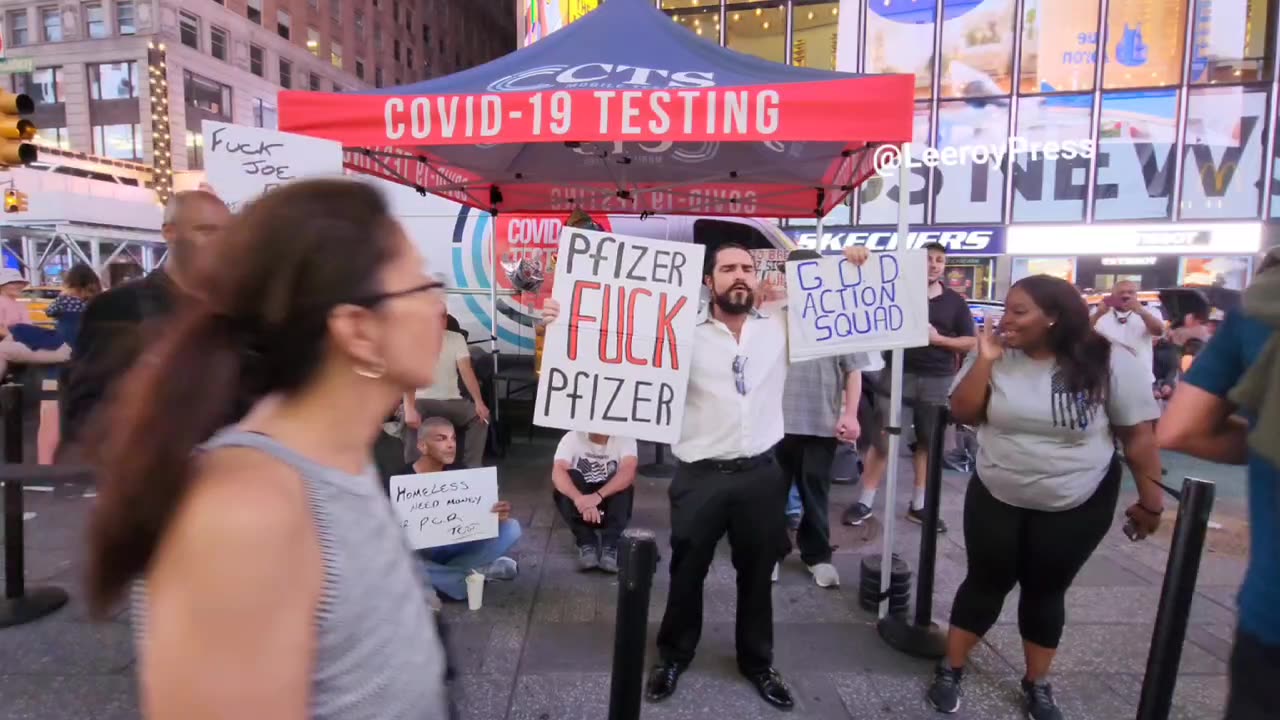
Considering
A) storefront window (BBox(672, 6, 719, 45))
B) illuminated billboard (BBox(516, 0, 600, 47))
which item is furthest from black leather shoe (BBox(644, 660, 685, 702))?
storefront window (BBox(672, 6, 719, 45))

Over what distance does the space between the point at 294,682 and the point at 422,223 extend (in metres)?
8.98

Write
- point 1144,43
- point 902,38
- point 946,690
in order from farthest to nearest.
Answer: point 902,38
point 1144,43
point 946,690

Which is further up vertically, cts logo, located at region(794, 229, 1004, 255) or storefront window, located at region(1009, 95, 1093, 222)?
storefront window, located at region(1009, 95, 1093, 222)

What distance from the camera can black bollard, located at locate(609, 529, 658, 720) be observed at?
2.02 metres

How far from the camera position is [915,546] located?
4945mm

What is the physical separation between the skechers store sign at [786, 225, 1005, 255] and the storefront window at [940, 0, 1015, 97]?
364 cm

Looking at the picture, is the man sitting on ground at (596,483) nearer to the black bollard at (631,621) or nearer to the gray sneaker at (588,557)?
the gray sneaker at (588,557)

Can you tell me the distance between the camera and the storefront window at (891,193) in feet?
61.6

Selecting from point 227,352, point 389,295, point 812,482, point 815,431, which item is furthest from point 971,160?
point 227,352

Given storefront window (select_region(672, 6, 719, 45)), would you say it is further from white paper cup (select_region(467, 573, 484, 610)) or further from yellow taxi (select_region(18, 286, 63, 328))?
white paper cup (select_region(467, 573, 484, 610))

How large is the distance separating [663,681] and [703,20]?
20.1m

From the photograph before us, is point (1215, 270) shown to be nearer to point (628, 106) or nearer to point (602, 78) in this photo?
point (602, 78)

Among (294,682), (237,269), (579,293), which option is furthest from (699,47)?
(294,682)

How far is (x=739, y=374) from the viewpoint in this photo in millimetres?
3029
